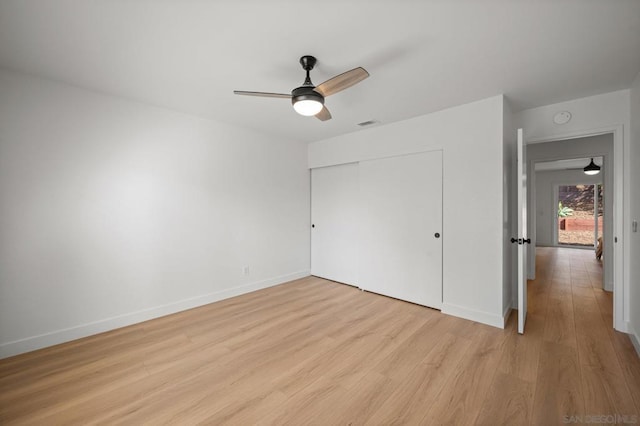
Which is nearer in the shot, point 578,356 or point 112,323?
point 578,356

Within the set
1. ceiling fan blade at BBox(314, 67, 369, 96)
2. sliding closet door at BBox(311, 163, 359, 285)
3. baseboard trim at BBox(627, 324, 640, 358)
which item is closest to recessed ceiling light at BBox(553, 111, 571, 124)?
baseboard trim at BBox(627, 324, 640, 358)

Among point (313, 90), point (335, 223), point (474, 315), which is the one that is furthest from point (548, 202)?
point (313, 90)

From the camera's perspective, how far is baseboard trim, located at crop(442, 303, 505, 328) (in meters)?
2.81

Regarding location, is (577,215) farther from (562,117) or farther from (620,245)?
(562,117)

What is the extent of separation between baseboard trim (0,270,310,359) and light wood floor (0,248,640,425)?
0.09 metres

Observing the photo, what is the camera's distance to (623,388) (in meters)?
1.84

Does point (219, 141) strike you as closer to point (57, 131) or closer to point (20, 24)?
point (57, 131)

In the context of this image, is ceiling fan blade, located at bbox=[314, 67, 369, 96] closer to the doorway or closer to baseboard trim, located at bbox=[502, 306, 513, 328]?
baseboard trim, located at bbox=[502, 306, 513, 328]

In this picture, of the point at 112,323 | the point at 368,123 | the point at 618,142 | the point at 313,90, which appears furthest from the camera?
the point at 368,123

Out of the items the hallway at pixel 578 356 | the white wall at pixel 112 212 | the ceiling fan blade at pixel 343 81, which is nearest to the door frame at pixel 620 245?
the hallway at pixel 578 356

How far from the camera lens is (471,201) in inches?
119

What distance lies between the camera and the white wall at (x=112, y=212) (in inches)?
92.5

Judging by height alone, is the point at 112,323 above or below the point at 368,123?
below

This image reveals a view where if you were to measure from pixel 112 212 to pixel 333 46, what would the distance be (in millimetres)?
2800
